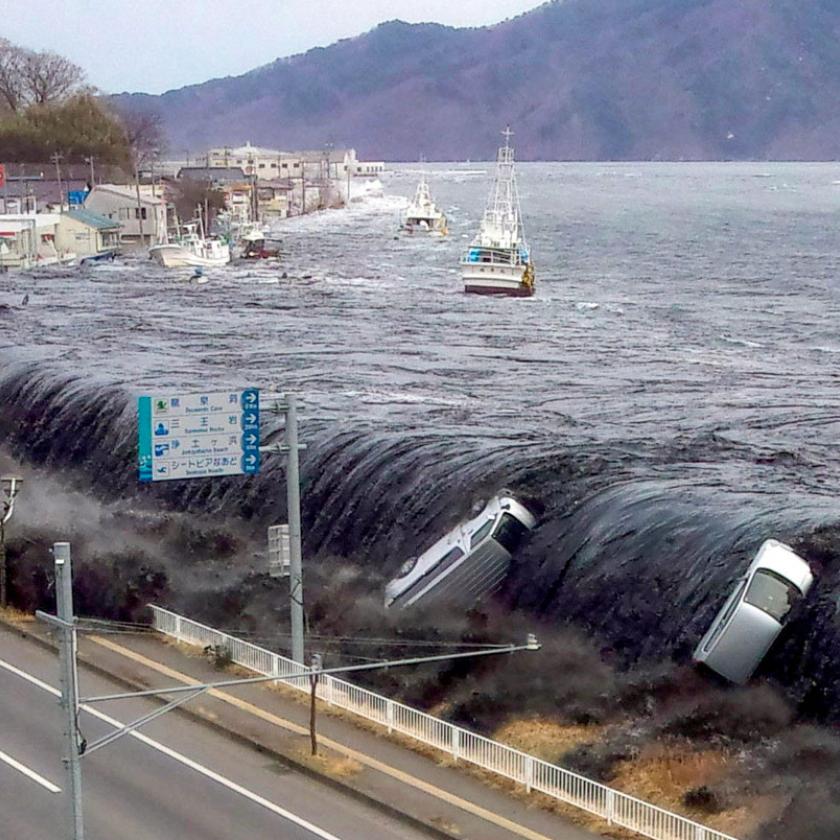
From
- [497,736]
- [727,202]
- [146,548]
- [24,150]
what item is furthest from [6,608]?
[727,202]

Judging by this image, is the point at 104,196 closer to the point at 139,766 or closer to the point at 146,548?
the point at 146,548

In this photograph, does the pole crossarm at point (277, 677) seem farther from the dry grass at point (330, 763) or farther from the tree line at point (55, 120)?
the tree line at point (55, 120)

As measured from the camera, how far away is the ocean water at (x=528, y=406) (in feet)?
70.4

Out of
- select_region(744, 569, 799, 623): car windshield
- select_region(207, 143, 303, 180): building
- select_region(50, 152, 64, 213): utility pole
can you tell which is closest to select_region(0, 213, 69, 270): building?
select_region(50, 152, 64, 213): utility pole

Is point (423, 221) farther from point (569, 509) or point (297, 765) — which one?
point (297, 765)

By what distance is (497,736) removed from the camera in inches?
704

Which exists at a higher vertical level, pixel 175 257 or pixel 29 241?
pixel 29 241

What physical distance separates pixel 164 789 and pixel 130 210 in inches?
3095

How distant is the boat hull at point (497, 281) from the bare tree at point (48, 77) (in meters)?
85.2

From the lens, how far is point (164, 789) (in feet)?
50.6

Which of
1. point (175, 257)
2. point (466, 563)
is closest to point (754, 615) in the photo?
point (466, 563)

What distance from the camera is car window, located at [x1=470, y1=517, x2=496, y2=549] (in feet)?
72.4

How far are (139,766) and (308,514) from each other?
380 inches

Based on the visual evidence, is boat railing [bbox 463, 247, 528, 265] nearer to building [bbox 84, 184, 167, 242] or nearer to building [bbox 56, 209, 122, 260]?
building [bbox 56, 209, 122, 260]
